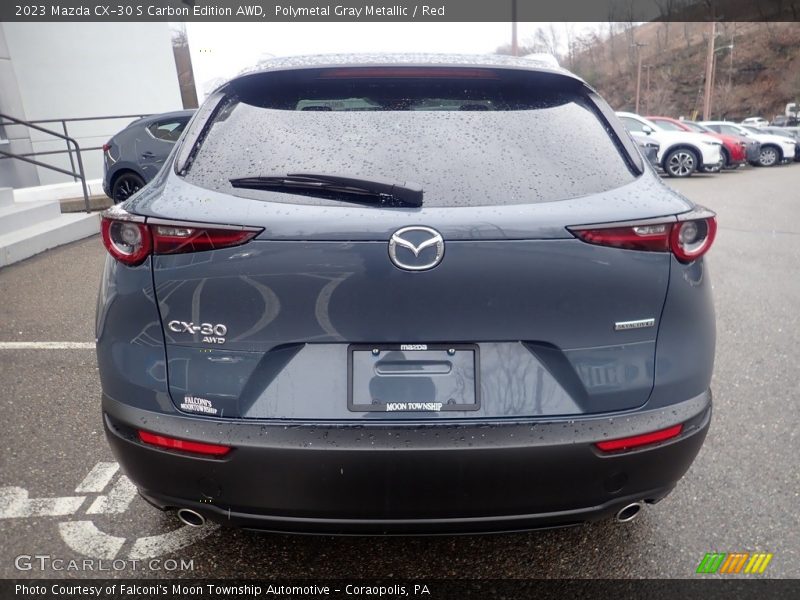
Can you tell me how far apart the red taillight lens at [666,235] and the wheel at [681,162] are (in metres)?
17.9

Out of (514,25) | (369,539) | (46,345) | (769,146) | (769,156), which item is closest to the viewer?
(369,539)

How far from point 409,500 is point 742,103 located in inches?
3820

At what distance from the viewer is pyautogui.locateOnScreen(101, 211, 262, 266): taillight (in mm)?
1630

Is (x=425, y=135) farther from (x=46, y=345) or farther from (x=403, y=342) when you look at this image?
(x=46, y=345)

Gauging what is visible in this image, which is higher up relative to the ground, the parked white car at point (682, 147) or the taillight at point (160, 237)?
the taillight at point (160, 237)

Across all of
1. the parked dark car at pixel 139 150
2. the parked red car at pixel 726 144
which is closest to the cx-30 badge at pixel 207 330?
the parked dark car at pixel 139 150

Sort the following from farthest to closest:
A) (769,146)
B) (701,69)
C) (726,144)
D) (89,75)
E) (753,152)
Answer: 1. (701,69)
2. (769,146)
3. (753,152)
4. (726,144)
5. (89,75)

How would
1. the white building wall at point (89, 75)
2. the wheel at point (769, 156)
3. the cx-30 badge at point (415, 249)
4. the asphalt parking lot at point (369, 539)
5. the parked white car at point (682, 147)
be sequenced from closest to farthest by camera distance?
the cx-30 badge at point (415, 249) → the asphalt parking lot at point (369, 539) → the white building wall at point (89, 75) → the parked white car at point (682, 147) → the wheel at point (769, 156)

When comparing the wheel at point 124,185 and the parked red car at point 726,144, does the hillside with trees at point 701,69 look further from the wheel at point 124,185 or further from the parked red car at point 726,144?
the wheel at point 124,185

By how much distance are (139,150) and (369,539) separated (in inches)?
347

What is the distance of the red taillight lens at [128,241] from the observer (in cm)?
169

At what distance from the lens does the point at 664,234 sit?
1.69 metres

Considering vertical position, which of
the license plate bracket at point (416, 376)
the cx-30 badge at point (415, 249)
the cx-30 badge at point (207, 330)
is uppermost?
the cx-30 badge at point (415, 249)

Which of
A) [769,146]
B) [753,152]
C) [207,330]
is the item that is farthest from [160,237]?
[769,146]
